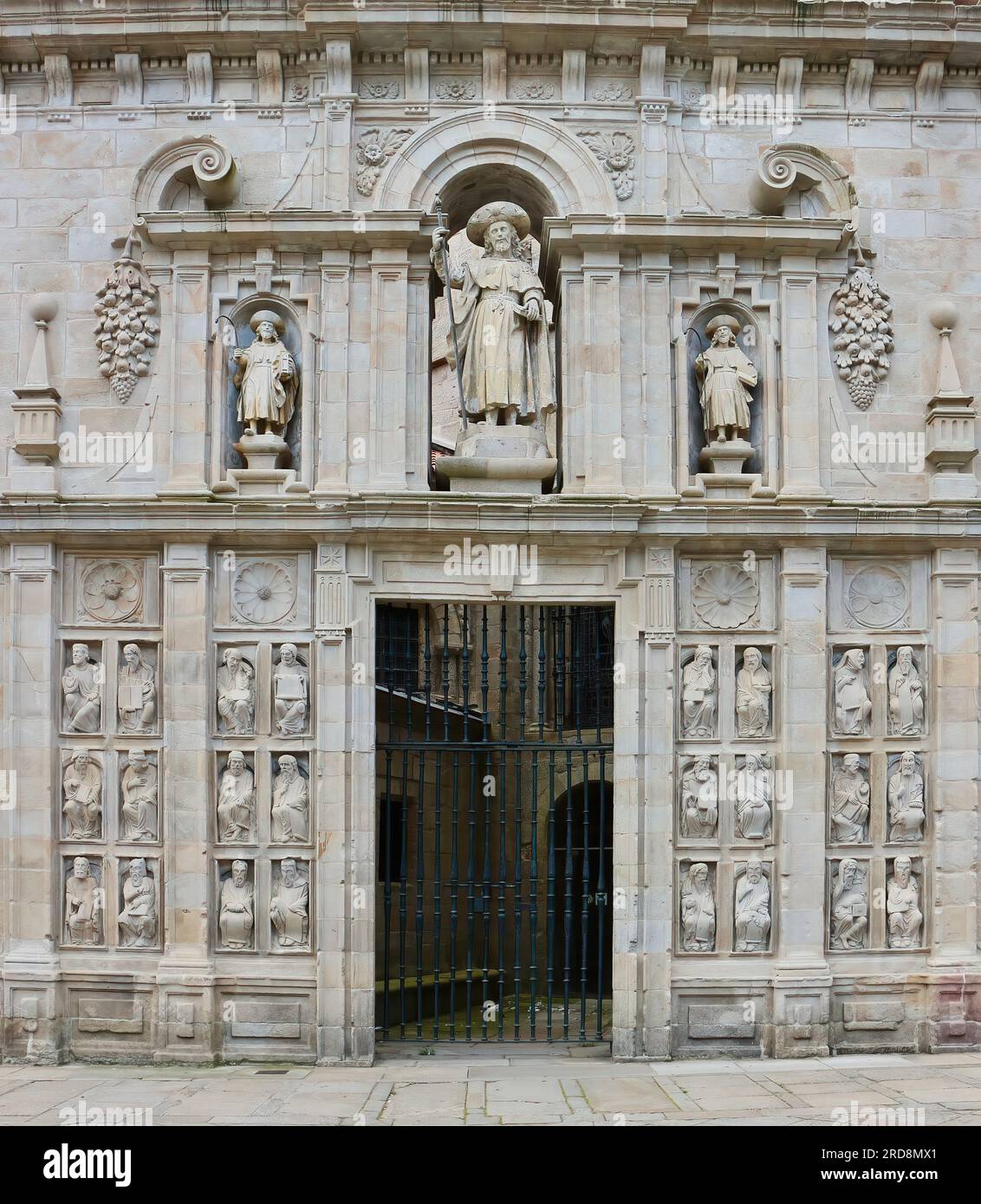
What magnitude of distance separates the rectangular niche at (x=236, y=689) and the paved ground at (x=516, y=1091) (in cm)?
306

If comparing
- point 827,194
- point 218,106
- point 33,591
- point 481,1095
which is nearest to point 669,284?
point 827,194

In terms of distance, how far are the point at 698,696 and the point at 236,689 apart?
4.33 m

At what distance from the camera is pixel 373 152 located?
37.0ft

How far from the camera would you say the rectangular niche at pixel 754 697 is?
35.8 feet

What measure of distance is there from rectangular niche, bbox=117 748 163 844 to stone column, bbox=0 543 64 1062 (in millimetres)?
668

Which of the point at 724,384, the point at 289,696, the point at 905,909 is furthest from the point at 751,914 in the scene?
the point at 724,384

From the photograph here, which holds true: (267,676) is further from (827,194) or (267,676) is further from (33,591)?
(827,194)

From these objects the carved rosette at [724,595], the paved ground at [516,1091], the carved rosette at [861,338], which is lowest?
the paved ground at [516,1091]

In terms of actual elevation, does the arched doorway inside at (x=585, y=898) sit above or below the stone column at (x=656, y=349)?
below

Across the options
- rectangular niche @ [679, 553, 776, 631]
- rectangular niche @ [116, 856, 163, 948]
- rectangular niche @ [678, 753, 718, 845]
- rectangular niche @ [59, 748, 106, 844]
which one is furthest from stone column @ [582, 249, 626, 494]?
rectangular niche @ [116, 856, 163, 948]

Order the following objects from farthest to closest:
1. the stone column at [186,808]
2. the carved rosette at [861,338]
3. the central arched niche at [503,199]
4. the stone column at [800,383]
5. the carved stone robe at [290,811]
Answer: the central arched niche at [503,199]
the carved rosette at [861,338]
the stone column at [800,383]
the carved stone robe at [290,811]
the stone column at [186,808]

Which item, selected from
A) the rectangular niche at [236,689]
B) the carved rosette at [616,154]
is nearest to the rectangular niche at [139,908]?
the rectangular niche at [236,689]

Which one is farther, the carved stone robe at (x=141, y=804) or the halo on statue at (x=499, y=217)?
the halo on statue at (x=499, y=217)

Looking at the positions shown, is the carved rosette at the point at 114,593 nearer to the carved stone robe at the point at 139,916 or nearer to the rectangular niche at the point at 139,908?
the rectangular niche at the point at 139,908
